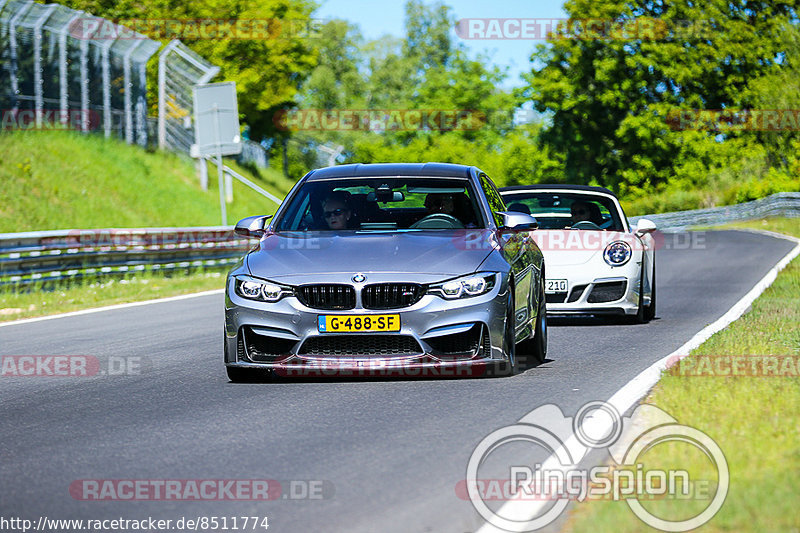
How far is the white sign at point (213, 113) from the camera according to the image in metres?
42.2

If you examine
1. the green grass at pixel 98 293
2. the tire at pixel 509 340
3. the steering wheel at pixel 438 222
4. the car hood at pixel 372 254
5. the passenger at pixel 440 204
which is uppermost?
the passenger at pixel 440 204

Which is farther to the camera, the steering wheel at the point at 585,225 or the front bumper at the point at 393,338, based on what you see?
the steering wheel at the point at 585,225

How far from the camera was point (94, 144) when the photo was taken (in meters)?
38.8

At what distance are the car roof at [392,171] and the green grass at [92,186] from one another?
20.4 metres

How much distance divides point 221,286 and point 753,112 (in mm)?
52401

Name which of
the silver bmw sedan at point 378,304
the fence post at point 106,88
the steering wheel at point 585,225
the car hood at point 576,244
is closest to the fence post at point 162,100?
the fence post at point 106,88

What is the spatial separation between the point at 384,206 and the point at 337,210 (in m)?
0.36

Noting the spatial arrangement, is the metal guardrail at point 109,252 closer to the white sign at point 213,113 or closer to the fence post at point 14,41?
the fence post at point 14,41

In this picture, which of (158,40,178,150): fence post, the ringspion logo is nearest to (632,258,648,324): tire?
(158,40,178,150): fence post

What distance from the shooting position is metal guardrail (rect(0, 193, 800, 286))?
60.6 feet

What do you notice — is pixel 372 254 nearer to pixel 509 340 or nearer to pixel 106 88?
pixel 509 340

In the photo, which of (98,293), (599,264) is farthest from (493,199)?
(98,293)

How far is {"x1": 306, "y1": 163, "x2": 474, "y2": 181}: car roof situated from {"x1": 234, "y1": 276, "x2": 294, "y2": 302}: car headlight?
67.3 inches

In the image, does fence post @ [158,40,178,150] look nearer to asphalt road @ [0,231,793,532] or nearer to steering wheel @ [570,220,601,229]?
steering wheel @ [570,220,601,229]
